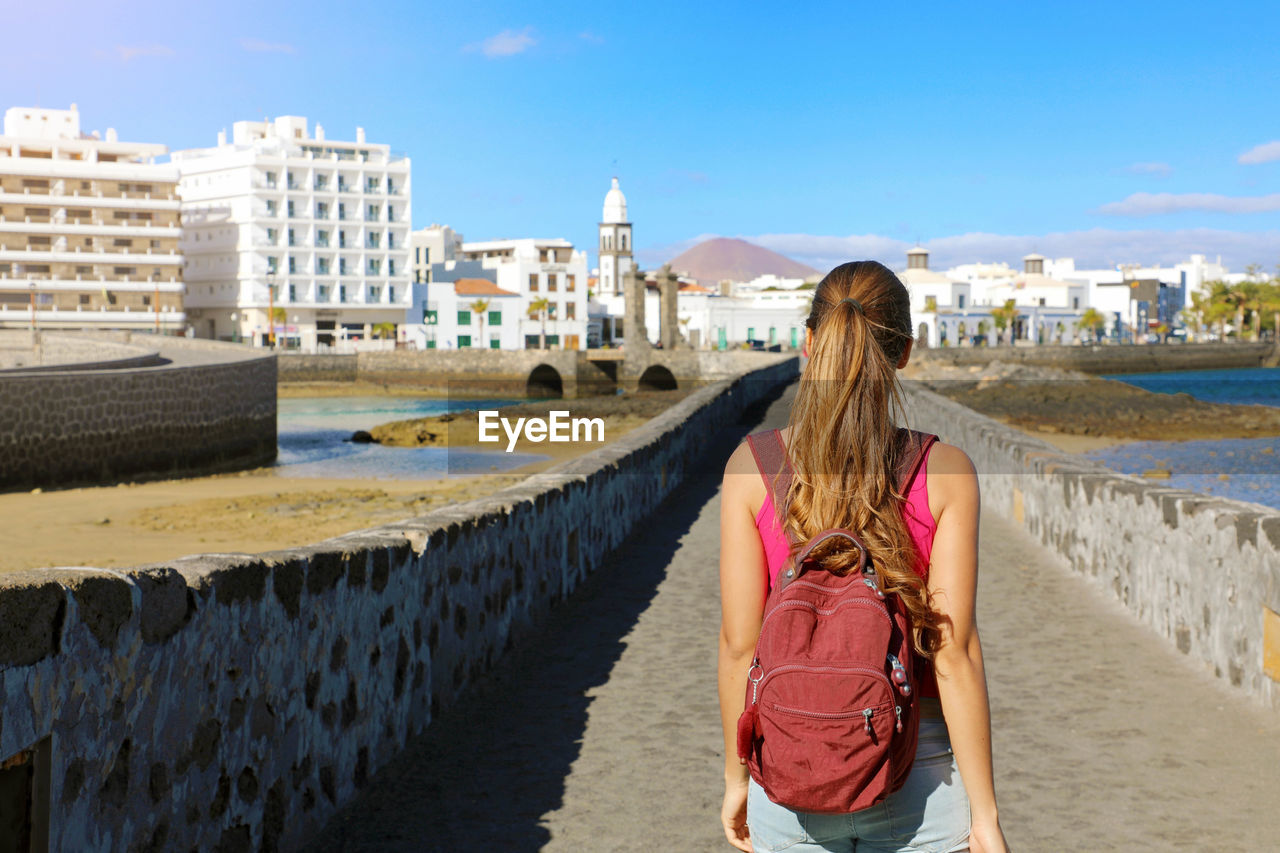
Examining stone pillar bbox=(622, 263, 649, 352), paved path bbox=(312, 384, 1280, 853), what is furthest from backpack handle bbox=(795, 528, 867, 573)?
stone pillar bbox=(622, 263, 649, 352)

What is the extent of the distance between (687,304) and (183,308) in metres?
Answer: 44.9

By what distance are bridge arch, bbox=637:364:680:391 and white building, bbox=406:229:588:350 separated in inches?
662

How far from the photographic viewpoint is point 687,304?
113500mm

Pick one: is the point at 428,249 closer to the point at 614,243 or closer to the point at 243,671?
the point at 614,243

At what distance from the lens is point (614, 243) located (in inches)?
4966

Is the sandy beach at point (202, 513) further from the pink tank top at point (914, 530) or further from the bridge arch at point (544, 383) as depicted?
the bridge arch at point (544, 383)

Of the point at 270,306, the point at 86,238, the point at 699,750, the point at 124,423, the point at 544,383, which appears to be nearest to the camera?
the point at 699,750

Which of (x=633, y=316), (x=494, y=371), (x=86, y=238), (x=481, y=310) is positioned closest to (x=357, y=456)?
(x=633, y=316)

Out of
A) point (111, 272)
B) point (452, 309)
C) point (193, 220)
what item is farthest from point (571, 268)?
point (111, 272)

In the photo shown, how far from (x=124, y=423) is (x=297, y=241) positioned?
221 feet

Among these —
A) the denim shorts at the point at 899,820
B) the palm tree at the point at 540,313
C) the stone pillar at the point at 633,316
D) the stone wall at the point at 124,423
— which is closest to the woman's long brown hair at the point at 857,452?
the denim shorts at the point at 899,820

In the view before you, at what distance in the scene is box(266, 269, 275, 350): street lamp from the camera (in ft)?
269

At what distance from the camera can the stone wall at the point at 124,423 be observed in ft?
66.1

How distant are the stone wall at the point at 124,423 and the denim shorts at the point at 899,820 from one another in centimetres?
2018
